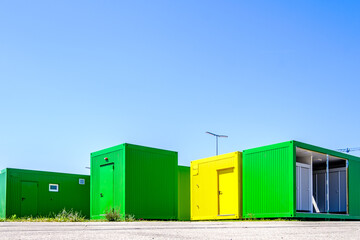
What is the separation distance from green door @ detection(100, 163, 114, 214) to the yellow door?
4144 millimetres

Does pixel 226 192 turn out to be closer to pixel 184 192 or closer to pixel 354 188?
pixel 184 192

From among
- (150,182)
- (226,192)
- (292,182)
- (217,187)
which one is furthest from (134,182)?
(292,182)

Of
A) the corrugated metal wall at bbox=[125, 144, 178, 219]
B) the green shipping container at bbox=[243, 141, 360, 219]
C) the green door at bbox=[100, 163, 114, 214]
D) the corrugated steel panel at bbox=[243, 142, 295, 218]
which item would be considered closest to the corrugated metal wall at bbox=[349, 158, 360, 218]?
the green shipping container at bbox=[243, 141, 360, 219]

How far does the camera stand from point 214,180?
52.4 ft

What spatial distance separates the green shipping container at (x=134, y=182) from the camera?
1426cm

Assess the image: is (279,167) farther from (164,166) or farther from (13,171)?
(13,171)

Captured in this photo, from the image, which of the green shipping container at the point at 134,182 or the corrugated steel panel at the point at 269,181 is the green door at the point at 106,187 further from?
the corrugated steel panel at the point at 269,181

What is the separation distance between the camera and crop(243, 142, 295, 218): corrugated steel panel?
1291cm

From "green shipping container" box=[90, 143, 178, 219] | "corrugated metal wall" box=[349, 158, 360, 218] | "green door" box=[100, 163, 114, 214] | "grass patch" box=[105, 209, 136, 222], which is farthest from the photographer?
"corrugated metal wall" box=[349, 158, 360, 218]

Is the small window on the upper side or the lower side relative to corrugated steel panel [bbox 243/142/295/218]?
lower

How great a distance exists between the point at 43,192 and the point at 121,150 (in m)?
8.51

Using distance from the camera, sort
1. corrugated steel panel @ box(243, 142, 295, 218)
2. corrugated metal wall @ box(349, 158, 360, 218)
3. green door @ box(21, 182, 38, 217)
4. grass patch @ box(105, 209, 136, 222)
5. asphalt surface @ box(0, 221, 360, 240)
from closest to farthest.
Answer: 1. asphalt surface @ box(0, 221, 360, 240)
2. corrugated steel panel @ box(243, 142, 295, 218)
3. grass patch @ box(105, 209, 136, 222)
4. corrugated metal wall @ box(349, 158, 360, 218)
5. green door @ box(21, 182, 38, 217)

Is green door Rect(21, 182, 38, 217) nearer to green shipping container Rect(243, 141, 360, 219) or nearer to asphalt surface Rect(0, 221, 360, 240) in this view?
green shipping container Rect(243, 141, 360, 219)

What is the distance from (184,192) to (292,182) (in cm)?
722
